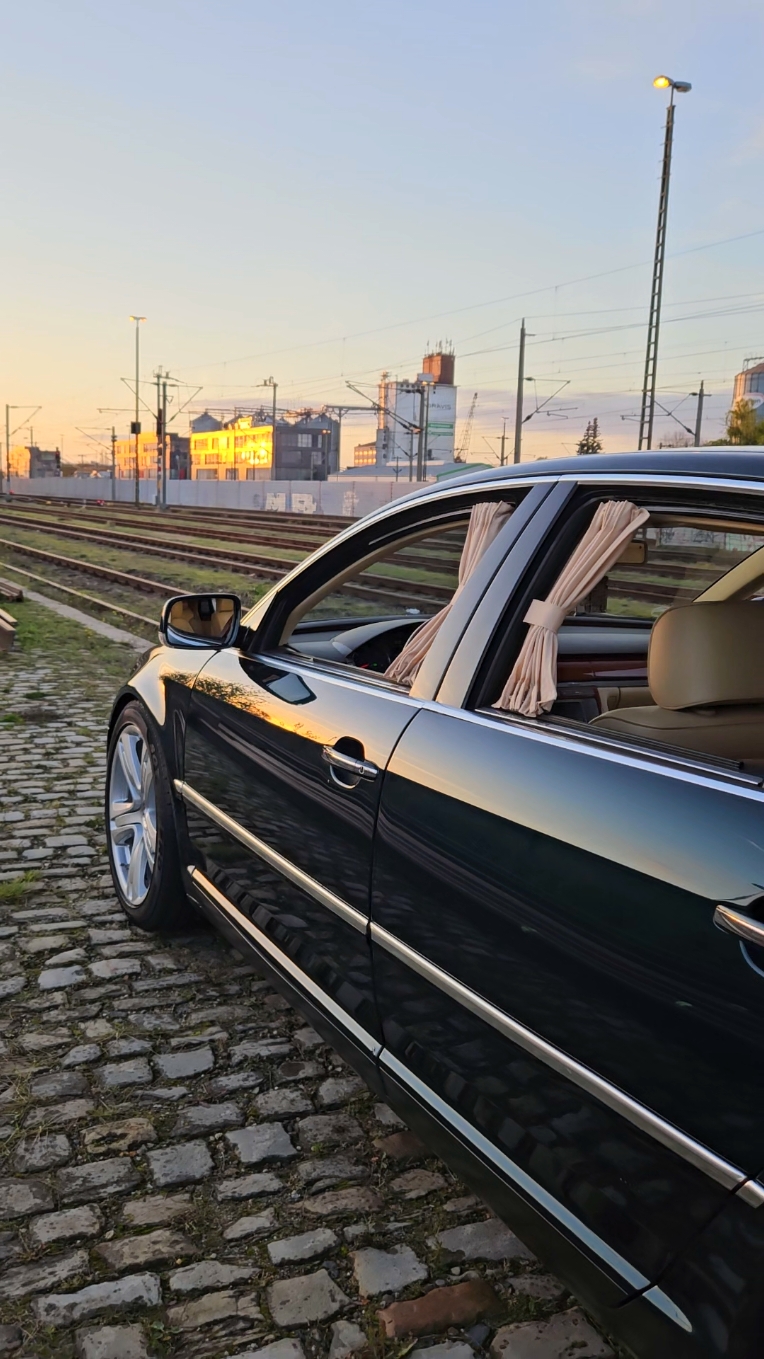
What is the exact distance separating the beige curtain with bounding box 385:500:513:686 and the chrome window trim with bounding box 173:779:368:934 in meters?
0.52

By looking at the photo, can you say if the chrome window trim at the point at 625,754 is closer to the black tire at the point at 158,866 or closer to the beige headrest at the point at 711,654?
the beige headrest at the point at 711,654

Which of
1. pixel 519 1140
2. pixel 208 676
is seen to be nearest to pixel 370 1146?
pixel 519 1140

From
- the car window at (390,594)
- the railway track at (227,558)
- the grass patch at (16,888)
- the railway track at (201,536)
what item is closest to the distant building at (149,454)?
the railway track at (201,536)

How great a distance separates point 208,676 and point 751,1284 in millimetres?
2382

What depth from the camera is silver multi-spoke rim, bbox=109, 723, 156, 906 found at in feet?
12.6

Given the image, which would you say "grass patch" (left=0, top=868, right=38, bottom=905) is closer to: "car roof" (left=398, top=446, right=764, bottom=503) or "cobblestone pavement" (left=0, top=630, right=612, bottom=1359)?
"cobblestone pavement" (left=0, top=630, right=612, bottom=1359)

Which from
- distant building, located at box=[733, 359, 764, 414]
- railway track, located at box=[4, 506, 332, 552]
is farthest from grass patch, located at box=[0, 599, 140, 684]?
distant building, located at box=[733, 359, 764, 414]

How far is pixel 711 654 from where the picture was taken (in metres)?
2.18

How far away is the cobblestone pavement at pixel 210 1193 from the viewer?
6.93 ft

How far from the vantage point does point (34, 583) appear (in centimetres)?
1773

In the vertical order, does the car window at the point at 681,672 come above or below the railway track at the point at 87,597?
above

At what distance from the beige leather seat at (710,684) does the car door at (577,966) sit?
30cm

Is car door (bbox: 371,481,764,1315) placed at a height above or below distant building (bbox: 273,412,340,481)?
below

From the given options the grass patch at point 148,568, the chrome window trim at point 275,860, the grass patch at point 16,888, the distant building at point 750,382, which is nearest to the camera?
the chrome window trim at point 275,860
